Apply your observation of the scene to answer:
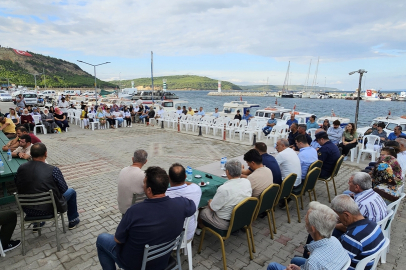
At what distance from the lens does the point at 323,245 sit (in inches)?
71.9

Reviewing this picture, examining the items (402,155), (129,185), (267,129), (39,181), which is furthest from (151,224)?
(267,129)

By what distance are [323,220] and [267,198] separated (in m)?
1.45

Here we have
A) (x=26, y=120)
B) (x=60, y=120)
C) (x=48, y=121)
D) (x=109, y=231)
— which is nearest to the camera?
(x=109, y=231)

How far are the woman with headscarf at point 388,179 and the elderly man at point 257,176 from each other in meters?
1.64

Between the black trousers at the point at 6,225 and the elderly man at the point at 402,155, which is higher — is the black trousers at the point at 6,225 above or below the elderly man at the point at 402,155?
below

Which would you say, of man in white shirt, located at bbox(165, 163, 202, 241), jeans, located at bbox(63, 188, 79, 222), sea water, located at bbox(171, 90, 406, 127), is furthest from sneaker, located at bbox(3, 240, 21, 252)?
sea water, located at bbox(171, 90, 406, 127)

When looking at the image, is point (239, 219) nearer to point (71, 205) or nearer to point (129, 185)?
point (129, 185)

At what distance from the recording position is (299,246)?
343cm

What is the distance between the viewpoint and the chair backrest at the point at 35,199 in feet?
9.61

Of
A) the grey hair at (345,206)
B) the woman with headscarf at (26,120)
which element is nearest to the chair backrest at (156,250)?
the grey hair at (345,206)

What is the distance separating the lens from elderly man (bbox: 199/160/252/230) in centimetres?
282

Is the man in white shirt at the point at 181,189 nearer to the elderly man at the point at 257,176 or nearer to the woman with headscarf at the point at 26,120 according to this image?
the elderly man at the point at 257,176

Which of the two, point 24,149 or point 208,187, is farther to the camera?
point 24,149

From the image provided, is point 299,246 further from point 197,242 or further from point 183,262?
point 183,262
